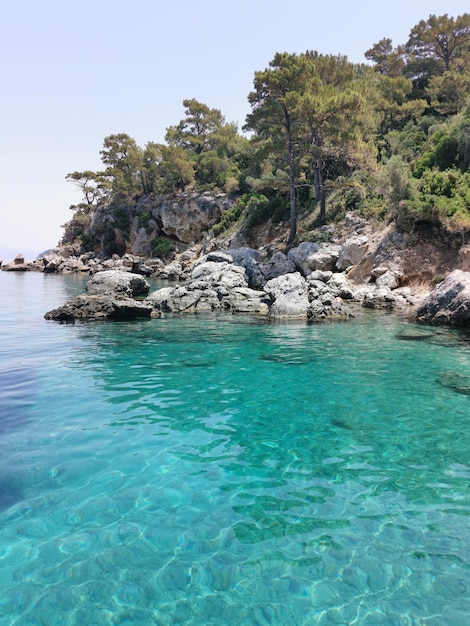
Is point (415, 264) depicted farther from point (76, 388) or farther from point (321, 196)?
point (76, 388)

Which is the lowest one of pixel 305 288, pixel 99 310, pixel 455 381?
pixel 455 381

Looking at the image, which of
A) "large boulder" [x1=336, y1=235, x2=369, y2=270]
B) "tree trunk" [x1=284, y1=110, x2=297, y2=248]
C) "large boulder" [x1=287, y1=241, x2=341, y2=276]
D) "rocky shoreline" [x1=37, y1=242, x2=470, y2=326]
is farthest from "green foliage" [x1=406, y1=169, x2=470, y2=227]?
"tree trunk" [x1=284, y1=110, x2=297, y2=248]

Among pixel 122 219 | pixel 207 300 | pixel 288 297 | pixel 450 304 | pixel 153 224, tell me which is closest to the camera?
pixel 450 304

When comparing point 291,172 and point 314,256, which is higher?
point 291,172

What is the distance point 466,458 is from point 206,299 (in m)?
19.1

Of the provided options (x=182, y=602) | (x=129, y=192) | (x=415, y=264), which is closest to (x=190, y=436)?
(x=182, y=602)

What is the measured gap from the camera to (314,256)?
31453mm

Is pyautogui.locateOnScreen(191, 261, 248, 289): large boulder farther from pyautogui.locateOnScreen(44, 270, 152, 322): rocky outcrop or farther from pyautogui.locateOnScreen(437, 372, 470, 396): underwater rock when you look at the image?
pyautogui.locateOnScreen(437, 372, 470, 396): underwater rock

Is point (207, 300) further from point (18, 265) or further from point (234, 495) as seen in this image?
point (18, 265)

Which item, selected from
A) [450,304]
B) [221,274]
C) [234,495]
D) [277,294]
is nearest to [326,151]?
[221,274]

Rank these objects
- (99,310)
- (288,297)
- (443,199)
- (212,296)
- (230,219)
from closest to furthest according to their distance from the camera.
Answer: (99,310), (288,297), (212,296), (443,199), (230,219)

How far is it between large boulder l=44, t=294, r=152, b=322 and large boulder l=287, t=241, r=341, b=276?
1438cm

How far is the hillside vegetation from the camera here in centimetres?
3012

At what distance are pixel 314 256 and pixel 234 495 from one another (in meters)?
27.2
